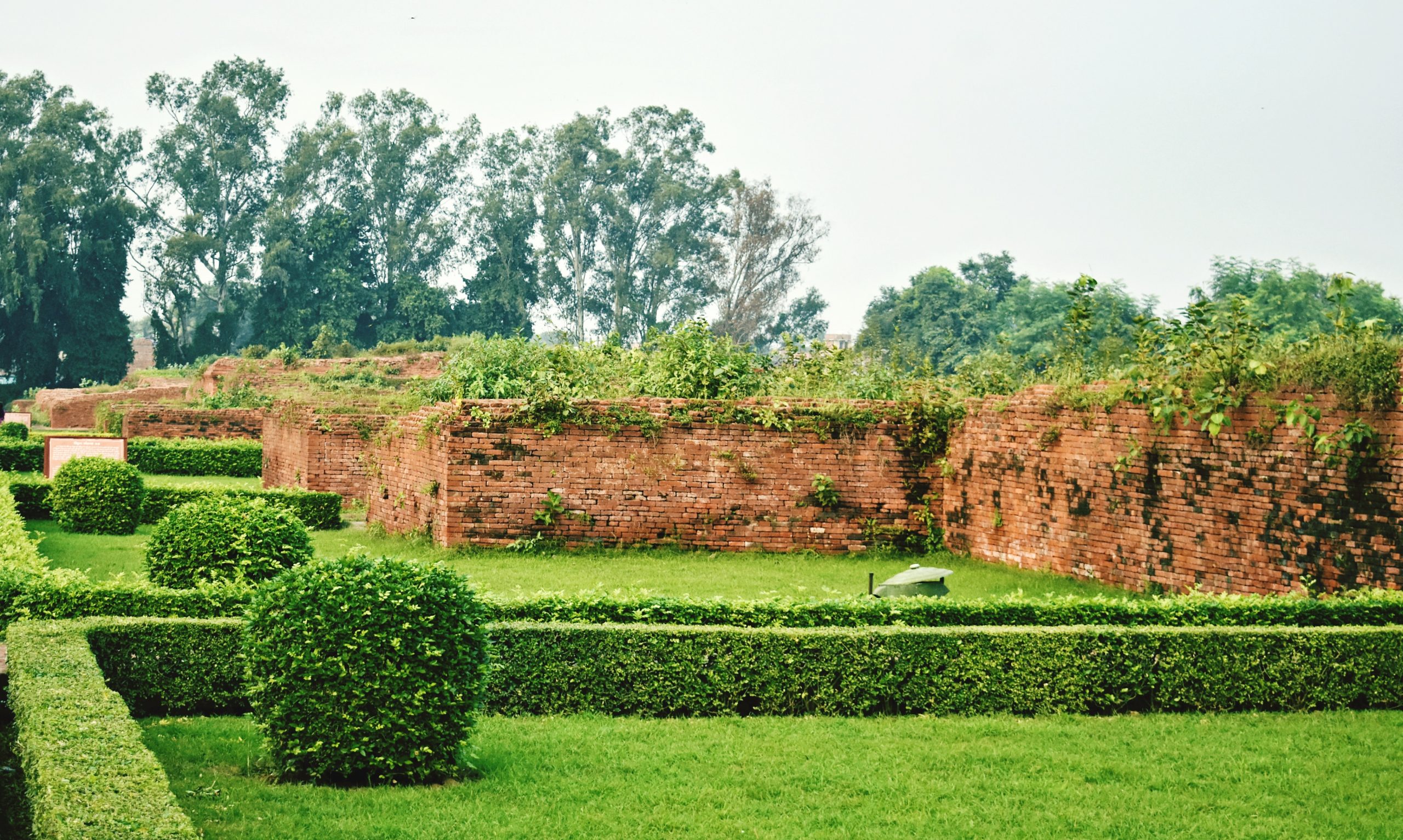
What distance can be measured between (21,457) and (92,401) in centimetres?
1431

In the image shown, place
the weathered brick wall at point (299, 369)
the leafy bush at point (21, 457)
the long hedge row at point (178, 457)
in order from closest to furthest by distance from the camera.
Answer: the leafy bush at point (21, 457)
the long hedge row at point (178, 457)
the weathered brick wall at point (299, 369)

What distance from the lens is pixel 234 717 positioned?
5.73 metres

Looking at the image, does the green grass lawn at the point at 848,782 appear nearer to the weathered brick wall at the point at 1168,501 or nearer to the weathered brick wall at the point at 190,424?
the weathered brick wall at the point at 1168,501

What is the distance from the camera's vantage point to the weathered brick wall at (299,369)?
2998cm

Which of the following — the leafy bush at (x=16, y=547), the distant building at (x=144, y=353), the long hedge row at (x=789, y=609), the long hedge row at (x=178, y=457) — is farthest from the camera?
the distant building at (x=144, y=353)

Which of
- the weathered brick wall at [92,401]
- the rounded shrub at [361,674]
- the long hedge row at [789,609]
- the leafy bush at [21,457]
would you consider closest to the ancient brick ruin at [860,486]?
the long hedge row at [789,609]

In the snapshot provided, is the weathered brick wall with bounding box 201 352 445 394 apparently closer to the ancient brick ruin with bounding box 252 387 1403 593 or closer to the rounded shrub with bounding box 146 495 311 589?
the ancient brick ruin with bounding box 252 387 1403 593

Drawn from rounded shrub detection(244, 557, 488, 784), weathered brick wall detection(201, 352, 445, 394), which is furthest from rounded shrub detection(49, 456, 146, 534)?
weathered brick wall detection(201, 352, 445, 394)

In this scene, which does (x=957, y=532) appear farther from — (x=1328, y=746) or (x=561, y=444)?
(x=1328, y=746)

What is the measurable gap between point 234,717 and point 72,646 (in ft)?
2.71

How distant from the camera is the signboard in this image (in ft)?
52.7

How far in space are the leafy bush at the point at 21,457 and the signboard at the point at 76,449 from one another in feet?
19.6

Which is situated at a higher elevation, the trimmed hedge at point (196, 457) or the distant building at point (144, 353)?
the distant building at point (144, 353)

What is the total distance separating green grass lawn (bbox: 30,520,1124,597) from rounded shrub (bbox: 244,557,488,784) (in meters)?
4.49
